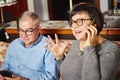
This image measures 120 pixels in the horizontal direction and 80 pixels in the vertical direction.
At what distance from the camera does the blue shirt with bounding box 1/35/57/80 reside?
7.22ft

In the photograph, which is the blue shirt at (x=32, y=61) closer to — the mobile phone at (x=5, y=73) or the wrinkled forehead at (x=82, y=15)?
the mobile phone at (x=5, y=73)

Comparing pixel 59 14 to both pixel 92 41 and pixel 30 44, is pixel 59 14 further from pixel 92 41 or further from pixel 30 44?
pixel 92 41

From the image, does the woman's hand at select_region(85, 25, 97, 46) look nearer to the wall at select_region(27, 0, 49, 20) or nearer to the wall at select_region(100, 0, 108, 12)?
the wall at select_region(100, 0, 108, 12)

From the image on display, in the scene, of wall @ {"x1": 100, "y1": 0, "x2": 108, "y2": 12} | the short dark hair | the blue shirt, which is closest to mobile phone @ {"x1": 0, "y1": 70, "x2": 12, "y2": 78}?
the blue shirt

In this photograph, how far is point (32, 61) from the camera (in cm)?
229

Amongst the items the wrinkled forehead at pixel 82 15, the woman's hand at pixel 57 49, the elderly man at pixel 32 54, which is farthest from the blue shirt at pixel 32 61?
the wrinkled forehead at pixel 82 15

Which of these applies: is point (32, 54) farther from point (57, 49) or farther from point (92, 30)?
point (92, 30)

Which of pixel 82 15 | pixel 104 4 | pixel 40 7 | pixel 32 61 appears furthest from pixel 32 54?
pixel 40 7

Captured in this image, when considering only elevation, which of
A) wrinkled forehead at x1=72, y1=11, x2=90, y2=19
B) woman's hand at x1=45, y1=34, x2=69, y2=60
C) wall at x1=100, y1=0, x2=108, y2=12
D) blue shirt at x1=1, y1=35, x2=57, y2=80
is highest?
wall at x1=100, y1=0, x2=108, y2=12

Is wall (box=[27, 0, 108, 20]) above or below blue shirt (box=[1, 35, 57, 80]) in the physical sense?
above

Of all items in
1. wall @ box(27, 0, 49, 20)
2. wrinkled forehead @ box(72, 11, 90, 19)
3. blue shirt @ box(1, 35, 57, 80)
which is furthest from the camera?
wall @ box(27, 0, 49, 20)

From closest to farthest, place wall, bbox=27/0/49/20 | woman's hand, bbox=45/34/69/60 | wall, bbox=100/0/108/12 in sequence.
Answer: woman's hand, bbox=45/34/69/60 < wall, bbox=100/0/108/12 < wall, bbox=27/0/49/20

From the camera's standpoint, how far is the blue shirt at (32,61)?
7.22 feet

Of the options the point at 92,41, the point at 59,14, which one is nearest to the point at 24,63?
the point at 92,41
